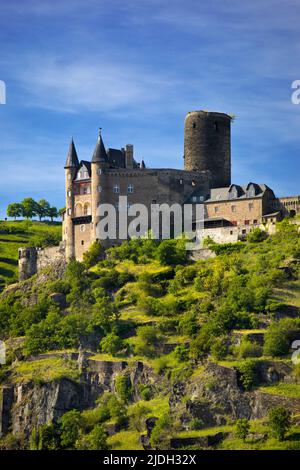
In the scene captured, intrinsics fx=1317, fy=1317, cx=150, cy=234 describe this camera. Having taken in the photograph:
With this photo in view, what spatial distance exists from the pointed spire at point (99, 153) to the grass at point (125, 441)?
35.5 m

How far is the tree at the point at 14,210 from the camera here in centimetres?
17900

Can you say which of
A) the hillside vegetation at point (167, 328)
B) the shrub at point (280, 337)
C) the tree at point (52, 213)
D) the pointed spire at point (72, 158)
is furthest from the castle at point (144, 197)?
the tree at point (52, 213)

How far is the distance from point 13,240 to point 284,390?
6829 cm

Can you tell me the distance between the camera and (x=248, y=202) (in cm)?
12781

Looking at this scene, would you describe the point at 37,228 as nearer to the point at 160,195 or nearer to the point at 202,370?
the point at 160,195

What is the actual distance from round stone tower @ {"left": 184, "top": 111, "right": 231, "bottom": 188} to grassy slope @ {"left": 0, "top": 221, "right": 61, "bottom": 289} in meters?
23.1

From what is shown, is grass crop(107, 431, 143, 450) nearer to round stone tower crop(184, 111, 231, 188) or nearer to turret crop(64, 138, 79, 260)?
turret crop(64, 138, 79, 260)

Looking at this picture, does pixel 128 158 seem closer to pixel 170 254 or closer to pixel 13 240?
pixel 170 254

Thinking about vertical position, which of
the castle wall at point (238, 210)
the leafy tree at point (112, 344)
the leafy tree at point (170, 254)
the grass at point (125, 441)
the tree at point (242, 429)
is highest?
the castle wall at point (238, 210)

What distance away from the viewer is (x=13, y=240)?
163 metres

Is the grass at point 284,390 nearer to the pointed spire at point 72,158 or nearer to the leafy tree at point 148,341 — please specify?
the leafy tree at point 148,341

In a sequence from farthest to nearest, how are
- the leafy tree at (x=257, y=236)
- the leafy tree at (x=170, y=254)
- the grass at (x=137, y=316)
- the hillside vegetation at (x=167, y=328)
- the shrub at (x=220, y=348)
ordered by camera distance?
the leafy tree at (x=257, y=236) < the leafy tree at (x=170, y=254) < the grass at (x=137, y=316) < the shrub at (x=220, y=348) < the hillside vegetation at (x=167, y=328)
